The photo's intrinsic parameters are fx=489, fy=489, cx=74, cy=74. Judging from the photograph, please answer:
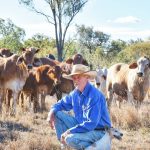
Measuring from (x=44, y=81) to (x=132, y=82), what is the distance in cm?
269

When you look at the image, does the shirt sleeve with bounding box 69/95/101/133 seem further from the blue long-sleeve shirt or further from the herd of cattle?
the herd of cattle

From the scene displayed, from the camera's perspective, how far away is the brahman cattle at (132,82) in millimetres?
13789

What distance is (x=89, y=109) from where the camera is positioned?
7.21 m

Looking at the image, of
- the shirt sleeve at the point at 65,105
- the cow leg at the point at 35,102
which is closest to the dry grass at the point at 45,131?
the cow leg at the point at 35,102

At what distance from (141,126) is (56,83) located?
3.99 metres

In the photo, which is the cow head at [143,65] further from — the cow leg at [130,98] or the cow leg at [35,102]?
the cow leg at [35,102]

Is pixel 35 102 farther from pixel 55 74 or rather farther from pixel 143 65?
pixel 143 65

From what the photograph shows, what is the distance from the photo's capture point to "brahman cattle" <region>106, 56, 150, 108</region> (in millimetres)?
13789

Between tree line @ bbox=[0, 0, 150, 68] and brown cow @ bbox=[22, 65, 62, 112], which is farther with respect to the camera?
tree line @ bbox=[0, 0, 150, 68]

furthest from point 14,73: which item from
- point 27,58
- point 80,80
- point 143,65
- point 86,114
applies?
point 86,114

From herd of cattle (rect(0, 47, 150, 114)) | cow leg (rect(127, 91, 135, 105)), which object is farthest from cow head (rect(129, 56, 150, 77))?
cow leg (rect(127, 91, 135, 105))

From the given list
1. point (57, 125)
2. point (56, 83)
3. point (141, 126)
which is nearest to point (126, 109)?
point (141, 126)

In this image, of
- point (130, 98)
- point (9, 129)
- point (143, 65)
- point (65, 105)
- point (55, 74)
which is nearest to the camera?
point (65, 105)

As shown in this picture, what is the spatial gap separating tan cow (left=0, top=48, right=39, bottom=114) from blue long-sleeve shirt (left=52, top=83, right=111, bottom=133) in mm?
5625
